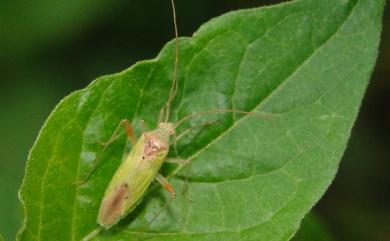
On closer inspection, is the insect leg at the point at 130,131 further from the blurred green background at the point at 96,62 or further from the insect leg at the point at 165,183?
the blurred green background at the point at 96,62

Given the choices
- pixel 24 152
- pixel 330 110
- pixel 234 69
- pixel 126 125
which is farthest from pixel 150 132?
pixel 24 152

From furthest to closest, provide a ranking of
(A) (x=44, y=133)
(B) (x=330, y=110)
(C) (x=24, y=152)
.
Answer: (C) (x=24, y=152)
(B) (x=330, y=110)
(A) (x=44, y=133)

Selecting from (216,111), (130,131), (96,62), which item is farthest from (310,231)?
(96,62)

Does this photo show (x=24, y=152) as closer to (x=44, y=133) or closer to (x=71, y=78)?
(x=71, y=78)

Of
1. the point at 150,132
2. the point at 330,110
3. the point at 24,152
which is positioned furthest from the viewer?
the point at 24,152

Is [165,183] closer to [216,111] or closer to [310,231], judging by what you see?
[216,111]

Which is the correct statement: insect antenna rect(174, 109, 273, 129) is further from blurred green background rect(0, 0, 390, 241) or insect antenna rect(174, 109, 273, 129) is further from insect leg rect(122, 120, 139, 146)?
blurred green background rect(0, 0, 390, 241)
